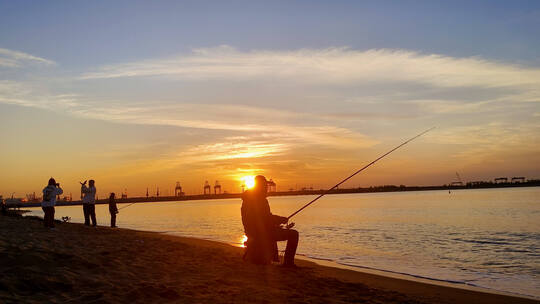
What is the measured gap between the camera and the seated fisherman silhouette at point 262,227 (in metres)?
8.78

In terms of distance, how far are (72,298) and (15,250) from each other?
10.3ft

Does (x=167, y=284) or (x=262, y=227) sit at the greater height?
(x=262, y=227)

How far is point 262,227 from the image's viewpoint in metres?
8.79

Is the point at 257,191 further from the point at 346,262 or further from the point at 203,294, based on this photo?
the point at 346,262

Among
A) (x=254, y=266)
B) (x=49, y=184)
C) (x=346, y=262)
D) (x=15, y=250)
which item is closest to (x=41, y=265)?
(x=15, y=250)

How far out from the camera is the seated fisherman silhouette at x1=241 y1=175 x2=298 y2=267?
878cm

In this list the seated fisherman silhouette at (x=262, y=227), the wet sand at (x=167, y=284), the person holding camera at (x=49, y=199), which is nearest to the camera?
the wet sand at (x=167, y=284)

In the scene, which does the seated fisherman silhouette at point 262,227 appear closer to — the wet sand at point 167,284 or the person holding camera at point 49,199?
the wet sand at point 167,284

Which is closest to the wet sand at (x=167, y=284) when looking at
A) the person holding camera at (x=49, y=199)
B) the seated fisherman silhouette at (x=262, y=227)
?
the seated fisherman silhouette at (x=262, y=227)

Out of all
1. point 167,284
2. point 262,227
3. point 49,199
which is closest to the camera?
point 167,284

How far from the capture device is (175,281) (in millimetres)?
6469

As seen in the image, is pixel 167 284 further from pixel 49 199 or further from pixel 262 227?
pixel 49 199

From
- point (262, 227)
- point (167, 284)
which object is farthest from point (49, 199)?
point (167, 284)

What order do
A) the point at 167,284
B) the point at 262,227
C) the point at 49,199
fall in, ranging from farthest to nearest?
the point at 49,199
the point at 262,227
the point at 167,284
